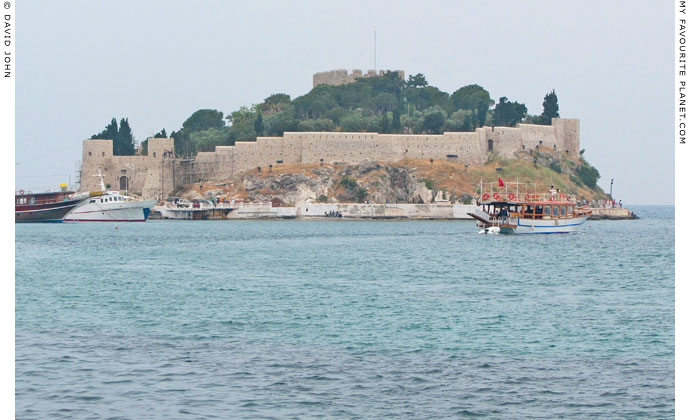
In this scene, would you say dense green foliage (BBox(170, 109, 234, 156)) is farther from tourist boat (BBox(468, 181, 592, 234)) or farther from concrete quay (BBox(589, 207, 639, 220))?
tourist boat (BBox(468, 181, 592, 234))

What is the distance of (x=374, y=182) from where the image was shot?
84.7 meters

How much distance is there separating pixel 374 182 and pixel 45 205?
2890cm

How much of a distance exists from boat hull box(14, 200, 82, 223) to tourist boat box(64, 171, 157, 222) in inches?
30.9

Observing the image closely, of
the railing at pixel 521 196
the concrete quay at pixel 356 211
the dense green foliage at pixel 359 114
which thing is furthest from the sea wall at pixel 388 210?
the dense green foliage at pixel 359 114

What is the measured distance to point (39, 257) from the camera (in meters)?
42.1

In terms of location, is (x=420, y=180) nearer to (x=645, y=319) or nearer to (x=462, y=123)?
(x=462, y=123)

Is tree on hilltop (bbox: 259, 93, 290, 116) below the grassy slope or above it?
above

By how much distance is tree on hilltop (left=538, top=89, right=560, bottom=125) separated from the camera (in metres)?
96.8

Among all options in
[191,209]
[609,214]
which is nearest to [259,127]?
[191,209]

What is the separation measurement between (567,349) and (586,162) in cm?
8137

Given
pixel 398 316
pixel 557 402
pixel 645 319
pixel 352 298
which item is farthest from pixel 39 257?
pixel 557 402

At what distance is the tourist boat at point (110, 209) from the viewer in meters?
81.9

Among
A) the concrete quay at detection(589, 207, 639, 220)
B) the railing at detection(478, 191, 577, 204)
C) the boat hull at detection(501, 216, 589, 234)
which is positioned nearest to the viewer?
the boat hull at detection(501, 216, 589, 234)

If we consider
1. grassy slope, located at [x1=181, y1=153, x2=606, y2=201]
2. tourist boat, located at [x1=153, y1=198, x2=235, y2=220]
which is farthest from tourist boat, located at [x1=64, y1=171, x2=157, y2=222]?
grassy slope, located at [x1=181, y1=153, x2=606, y2=201]
